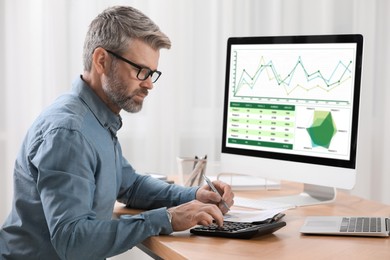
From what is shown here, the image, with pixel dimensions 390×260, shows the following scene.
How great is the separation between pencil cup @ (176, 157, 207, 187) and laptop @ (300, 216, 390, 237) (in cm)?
49

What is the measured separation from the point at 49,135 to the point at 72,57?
4.89 feet

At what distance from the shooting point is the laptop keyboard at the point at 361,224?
A: 1.80 meters

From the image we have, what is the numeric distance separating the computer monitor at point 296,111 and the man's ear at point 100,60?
66 centimetres

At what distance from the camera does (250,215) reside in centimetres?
195

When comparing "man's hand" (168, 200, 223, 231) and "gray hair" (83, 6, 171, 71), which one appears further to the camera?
"gray hair" (83, 6, 171, 71)

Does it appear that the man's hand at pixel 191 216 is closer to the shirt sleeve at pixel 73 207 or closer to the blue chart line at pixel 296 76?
the shirt sleeve at pixel 73 207

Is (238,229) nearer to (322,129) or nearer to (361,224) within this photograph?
(361,224)

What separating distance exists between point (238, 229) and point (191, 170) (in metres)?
0.65

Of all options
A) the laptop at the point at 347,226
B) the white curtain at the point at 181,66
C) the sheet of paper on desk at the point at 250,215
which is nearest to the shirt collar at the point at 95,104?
the sheet of paper on desk at the point at 250,215

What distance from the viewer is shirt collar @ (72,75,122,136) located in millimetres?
1841

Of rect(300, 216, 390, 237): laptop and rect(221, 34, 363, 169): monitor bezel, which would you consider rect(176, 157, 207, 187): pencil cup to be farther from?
rect(300, 216, 390, 237): laptop

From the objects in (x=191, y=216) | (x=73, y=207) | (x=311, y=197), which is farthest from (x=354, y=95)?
(x=73, y=207)

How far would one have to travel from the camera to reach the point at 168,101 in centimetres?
324

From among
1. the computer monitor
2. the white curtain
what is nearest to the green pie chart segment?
the computer monitor
